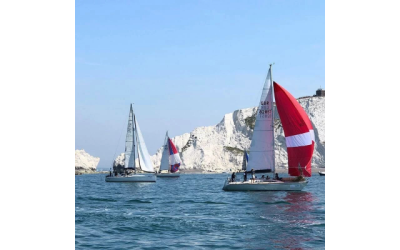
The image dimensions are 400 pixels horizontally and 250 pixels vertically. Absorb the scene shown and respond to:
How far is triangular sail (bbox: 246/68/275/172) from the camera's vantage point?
41.9 meters

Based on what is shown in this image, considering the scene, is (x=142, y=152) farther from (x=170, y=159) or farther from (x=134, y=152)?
(x=170, y=159)

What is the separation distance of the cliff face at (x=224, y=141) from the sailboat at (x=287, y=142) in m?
122

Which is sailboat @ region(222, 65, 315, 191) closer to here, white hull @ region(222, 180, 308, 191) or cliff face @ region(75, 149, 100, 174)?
white hull @ region(222, 180, 308, 191)

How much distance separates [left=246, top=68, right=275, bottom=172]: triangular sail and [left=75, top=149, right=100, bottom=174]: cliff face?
13680 cm

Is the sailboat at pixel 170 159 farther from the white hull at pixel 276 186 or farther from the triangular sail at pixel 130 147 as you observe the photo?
the white hull at pixel 276 186

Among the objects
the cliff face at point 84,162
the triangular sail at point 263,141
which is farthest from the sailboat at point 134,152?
the cliff face at point 84,162

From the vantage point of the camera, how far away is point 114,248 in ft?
52.4

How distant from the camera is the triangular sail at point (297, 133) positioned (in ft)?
128

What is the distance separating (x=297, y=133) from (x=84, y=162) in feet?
492

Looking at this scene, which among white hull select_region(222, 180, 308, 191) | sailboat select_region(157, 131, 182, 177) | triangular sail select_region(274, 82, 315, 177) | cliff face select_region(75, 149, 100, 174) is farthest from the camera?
cliff face select_region(75, 149, 100, 174)

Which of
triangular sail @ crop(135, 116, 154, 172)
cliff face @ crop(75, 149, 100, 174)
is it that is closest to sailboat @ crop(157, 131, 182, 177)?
triangular sail @ crop(135, 116, 154, 172)
